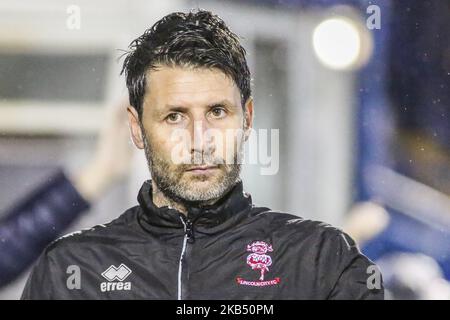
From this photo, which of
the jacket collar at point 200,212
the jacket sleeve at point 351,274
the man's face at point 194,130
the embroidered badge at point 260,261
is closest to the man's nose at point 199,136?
the man's face at point 194,130

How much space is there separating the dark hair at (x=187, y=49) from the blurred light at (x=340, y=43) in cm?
26

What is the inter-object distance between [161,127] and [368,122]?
542 millimetres

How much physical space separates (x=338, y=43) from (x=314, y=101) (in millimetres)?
154

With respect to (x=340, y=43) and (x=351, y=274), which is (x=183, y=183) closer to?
(x=351, y=274)

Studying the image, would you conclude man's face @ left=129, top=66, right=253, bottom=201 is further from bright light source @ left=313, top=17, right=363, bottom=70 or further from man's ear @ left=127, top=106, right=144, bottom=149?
bright light source @ left=313, top=17, right=363, bottom=70

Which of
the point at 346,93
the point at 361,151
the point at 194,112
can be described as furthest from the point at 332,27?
the point at 194,112

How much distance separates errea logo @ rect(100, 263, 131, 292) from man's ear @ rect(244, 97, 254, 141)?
15.8 inches

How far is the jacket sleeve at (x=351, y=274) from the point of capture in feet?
4.87

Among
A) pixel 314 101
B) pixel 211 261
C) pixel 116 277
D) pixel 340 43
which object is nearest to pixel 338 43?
pixel 340 43

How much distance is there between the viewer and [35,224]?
1.67 metres

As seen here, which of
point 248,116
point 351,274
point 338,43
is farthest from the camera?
point 338,43

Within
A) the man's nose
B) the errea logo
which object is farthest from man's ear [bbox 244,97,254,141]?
the errea logo

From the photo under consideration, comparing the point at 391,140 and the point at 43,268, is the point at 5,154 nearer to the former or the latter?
the point at 43,268

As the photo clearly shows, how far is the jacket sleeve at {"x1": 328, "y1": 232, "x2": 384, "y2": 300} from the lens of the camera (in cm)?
149
